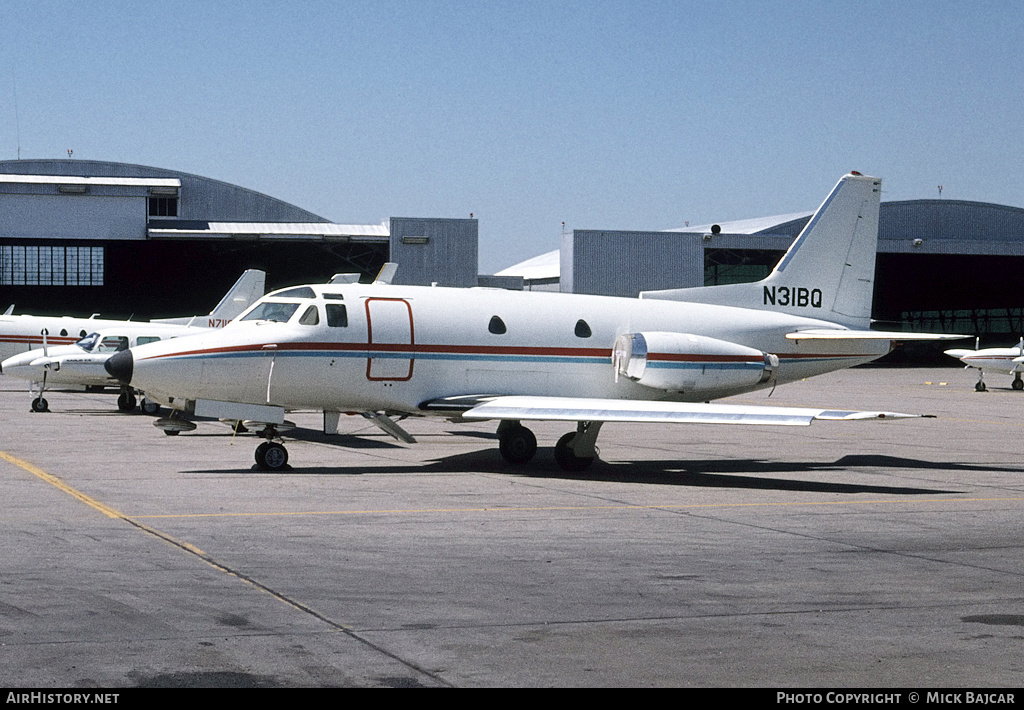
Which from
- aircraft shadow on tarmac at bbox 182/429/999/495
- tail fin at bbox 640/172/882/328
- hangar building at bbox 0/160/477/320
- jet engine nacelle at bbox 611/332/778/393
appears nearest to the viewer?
aircraft shadow on tarmac at bbox 182/429/999/495

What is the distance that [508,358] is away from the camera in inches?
778

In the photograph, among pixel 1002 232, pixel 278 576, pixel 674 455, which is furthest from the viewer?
pixel 1002 232

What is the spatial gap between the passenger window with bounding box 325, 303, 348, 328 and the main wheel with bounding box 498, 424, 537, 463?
325 centimetres

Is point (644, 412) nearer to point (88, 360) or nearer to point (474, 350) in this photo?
point (474, 350)

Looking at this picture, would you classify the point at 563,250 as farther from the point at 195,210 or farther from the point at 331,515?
the point at 331,515

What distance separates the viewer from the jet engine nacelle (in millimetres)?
20281

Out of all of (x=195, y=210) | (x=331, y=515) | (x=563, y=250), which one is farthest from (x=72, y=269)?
(x=331, y=515)

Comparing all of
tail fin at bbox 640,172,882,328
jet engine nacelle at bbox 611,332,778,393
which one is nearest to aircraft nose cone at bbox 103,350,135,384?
jet engine nacelle at bbox 611,332,778,393

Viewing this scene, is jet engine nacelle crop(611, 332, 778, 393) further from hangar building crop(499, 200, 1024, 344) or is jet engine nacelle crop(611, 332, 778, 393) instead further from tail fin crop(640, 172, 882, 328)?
hangar building crop(499, 200, 1024, 344)

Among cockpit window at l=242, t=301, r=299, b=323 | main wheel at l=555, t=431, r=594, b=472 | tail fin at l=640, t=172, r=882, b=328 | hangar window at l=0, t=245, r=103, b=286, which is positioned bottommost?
main wheel at l=555, t=431, r=594, b=472

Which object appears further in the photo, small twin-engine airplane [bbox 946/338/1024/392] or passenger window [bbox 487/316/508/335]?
small twin-engine airplane [bbox 946/338/1024/392]

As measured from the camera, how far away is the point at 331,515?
44.5 feet

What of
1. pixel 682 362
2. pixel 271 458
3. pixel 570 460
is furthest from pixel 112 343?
pixel 682 362
